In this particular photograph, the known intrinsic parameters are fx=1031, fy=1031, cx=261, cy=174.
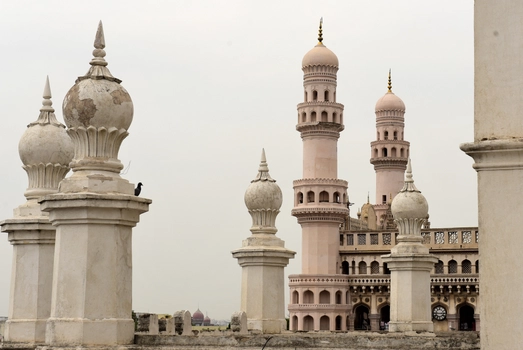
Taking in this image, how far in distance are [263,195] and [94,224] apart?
8265 mm

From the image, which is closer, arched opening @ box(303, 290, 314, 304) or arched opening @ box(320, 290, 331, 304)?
arched opening @ box(303, 290, 314, 304)

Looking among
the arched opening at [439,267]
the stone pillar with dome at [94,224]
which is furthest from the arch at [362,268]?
the stone pillar with dome at [94,224]

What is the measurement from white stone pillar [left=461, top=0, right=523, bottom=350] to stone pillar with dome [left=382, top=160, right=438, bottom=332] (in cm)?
1417

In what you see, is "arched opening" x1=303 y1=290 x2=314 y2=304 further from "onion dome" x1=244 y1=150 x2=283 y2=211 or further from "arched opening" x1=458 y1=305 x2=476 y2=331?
"onion dome" x1=244 y1=150 x2=283 y2=211

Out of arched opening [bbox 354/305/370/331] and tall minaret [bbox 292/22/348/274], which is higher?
tall minaret [bbox 292/22/348/274]

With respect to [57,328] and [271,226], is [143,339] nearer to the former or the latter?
[57,328]

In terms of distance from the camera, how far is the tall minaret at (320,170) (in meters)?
57.9

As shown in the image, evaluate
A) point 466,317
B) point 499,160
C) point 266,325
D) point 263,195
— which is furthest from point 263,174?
point 466,317

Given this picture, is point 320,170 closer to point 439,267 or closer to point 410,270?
point 439,267

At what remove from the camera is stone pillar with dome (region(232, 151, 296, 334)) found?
20031mm

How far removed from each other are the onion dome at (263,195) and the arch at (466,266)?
38968 mm

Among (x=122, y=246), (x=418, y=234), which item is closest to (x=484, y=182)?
(x=122, y=246)

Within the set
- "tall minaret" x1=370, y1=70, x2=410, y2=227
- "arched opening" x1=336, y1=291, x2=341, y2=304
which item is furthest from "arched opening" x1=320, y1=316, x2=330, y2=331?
"tall minaret" x1=370, y1=70, x2=410, y2=227

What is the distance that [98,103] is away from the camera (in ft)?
41.0
